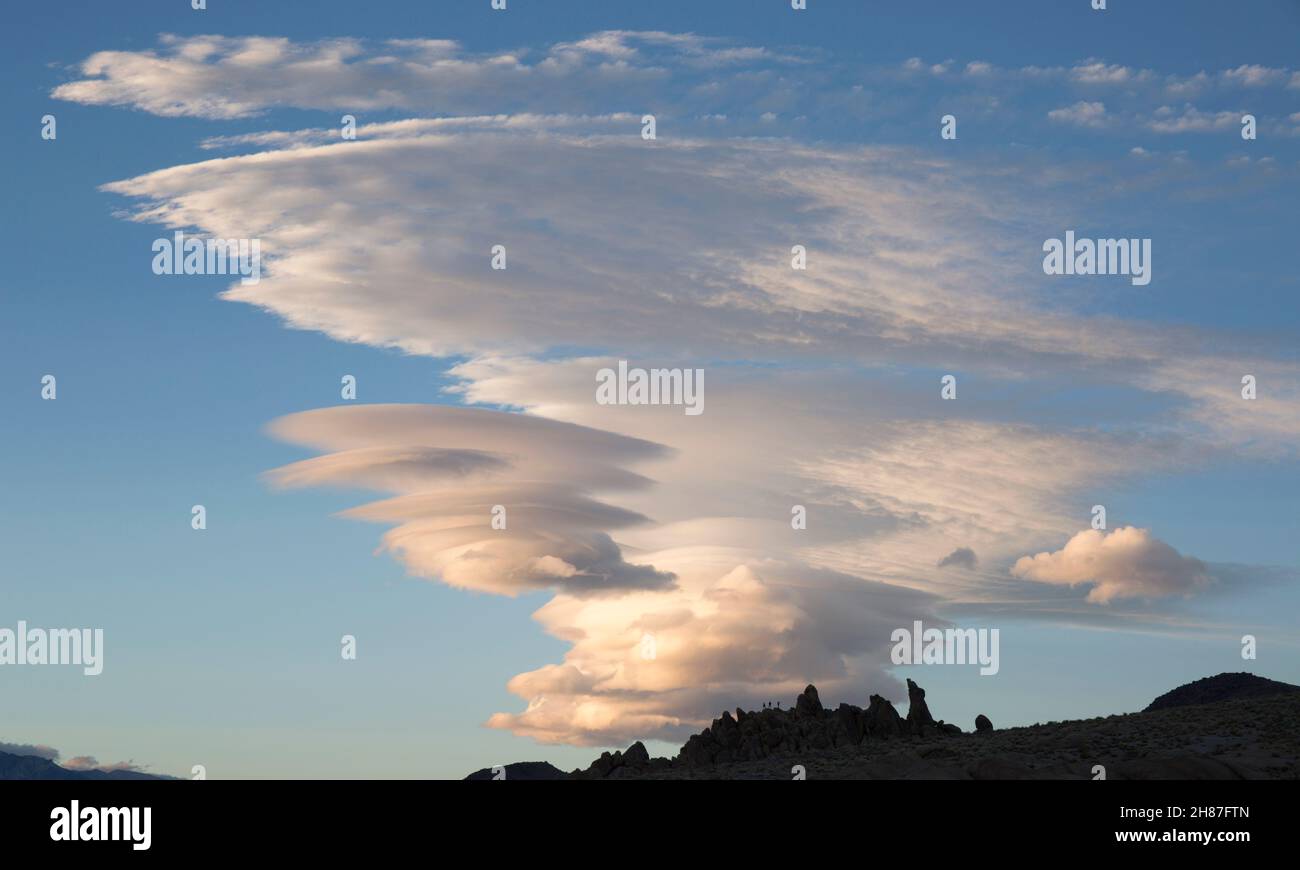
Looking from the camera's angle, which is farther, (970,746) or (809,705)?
(809,705)

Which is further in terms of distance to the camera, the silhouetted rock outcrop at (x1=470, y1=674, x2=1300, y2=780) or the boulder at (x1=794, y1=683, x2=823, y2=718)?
the boulder at (x1=794, y1=683, x2=823, y2=718)

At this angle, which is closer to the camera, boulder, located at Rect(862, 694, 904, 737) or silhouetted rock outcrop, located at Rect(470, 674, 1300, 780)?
silhouetted rock outcrop, located at Rect(470, 674, 1300, 780)

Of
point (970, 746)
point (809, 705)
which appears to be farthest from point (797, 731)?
point (970, 746)

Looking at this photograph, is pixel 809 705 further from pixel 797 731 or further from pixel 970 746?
Answer: pixel 970 746

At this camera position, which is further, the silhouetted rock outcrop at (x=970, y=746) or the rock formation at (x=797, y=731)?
the rock formation at (x=797, y=731)

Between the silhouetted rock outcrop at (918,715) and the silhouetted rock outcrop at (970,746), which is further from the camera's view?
the silhouetted rock outcrop at (918,715)

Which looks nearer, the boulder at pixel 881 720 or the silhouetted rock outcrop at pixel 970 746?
the silhouetted rock outcrop at pixel 970 746
